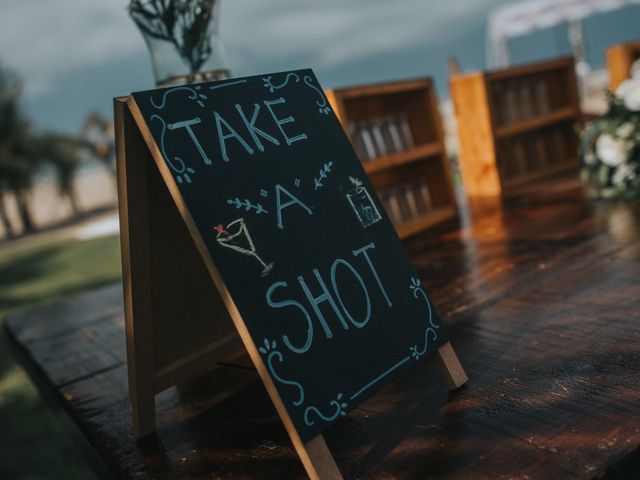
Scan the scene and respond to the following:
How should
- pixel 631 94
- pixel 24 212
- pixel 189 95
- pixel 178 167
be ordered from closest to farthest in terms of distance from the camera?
1. pixel 178 167
2. pixel 189 95
3. pixel 631 94
4. pixel 24 212

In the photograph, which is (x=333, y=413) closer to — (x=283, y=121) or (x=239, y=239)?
(x=239, y=239)

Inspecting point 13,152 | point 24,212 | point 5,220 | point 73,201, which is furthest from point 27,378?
point 73,201

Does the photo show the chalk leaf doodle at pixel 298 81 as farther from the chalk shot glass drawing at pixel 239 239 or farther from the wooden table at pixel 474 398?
the wooden table at pixel 474 398

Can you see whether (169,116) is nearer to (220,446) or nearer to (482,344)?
(220,446)

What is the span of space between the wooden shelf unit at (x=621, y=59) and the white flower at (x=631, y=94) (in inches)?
27.5

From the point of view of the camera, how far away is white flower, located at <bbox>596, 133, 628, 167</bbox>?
10.1 ft

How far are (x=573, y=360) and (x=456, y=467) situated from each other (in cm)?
51

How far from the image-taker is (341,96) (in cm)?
291

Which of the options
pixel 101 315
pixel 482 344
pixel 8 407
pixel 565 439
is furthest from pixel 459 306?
pixel 8 407

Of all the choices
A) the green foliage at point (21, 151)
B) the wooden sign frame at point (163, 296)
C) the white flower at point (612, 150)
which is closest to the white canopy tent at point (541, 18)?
the white flower at point (612, 150)

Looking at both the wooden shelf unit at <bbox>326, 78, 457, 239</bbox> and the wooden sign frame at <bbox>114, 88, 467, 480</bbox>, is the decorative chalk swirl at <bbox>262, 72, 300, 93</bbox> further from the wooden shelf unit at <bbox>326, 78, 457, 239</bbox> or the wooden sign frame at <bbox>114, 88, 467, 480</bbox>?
the wooden shelf unit at <bbox>326, 78, 457, 239</bbox>

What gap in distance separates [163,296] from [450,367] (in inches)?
28.5

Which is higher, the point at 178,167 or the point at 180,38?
the point at 180,38

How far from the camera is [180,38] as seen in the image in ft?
7.11
